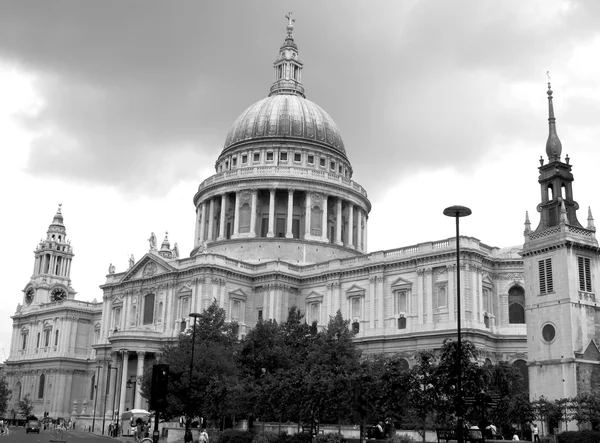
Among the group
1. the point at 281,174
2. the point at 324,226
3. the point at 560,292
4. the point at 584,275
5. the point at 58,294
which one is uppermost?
the point at 281,174

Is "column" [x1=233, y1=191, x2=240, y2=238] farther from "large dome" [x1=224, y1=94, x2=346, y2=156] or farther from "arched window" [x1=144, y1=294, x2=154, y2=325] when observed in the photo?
"arched window" [x1=144, y1=294, x2=154, y2=325]

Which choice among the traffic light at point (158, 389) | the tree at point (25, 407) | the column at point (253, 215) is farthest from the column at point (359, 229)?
the traffic light at point (158, 389)

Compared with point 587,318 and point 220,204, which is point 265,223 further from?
point 587,318

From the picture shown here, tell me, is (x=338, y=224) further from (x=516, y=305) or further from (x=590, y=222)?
(x=590, y=222)

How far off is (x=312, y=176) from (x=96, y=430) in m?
38.7

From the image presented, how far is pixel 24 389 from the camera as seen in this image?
11806 centimetres

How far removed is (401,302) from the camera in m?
75.1

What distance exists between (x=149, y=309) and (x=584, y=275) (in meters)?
50.1

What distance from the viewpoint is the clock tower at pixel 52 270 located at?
123 metres

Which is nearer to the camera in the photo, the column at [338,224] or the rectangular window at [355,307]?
the rectangular window at [355,307]

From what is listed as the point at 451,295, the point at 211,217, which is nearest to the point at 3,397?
the point at 211,217

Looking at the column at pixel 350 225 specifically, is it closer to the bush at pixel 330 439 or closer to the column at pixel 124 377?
the column at pixel 124 377

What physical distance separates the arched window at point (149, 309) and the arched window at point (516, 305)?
1516 inches

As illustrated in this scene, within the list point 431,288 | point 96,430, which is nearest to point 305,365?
point 431,288
